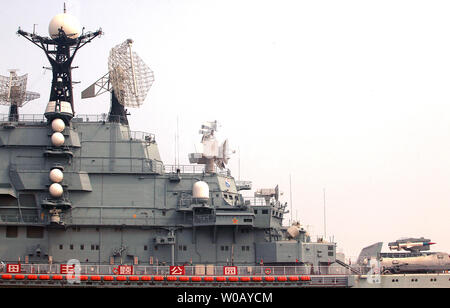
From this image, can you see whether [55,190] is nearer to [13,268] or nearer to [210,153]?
[13,268]

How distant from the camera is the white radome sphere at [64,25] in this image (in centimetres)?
4703

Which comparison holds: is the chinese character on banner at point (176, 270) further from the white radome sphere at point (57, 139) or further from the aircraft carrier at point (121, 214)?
the white radome sphere at point (57, 139)

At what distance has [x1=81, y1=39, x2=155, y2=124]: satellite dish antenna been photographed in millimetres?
47750

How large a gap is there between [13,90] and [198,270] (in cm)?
2087

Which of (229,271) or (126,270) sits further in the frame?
(229,271)

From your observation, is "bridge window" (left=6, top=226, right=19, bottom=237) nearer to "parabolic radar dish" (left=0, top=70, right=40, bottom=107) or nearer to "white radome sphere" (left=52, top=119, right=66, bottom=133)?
"white radome sphere" (left=52, top=119, right=66, bottom=133)

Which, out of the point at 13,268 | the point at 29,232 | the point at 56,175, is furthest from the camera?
the point at 29,232

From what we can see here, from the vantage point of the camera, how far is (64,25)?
47000 millimetres

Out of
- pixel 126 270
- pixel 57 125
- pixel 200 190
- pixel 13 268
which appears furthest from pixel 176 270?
pixel 57 125

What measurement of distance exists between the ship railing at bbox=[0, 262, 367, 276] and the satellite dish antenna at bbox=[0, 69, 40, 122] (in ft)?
44.3

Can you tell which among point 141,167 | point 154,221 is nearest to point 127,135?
point 141,167
